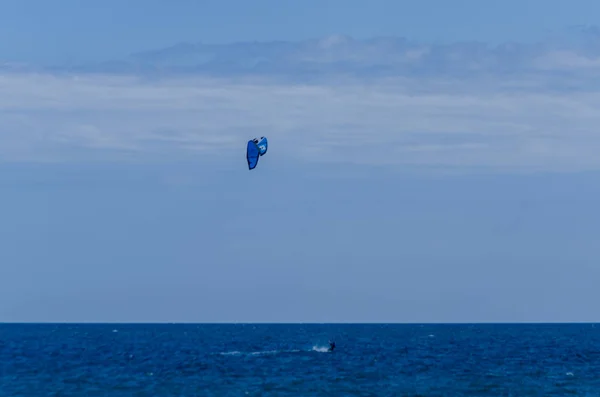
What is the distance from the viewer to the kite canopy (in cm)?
5353

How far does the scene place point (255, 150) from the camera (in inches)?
2152

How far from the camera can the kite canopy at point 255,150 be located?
2108 inches
